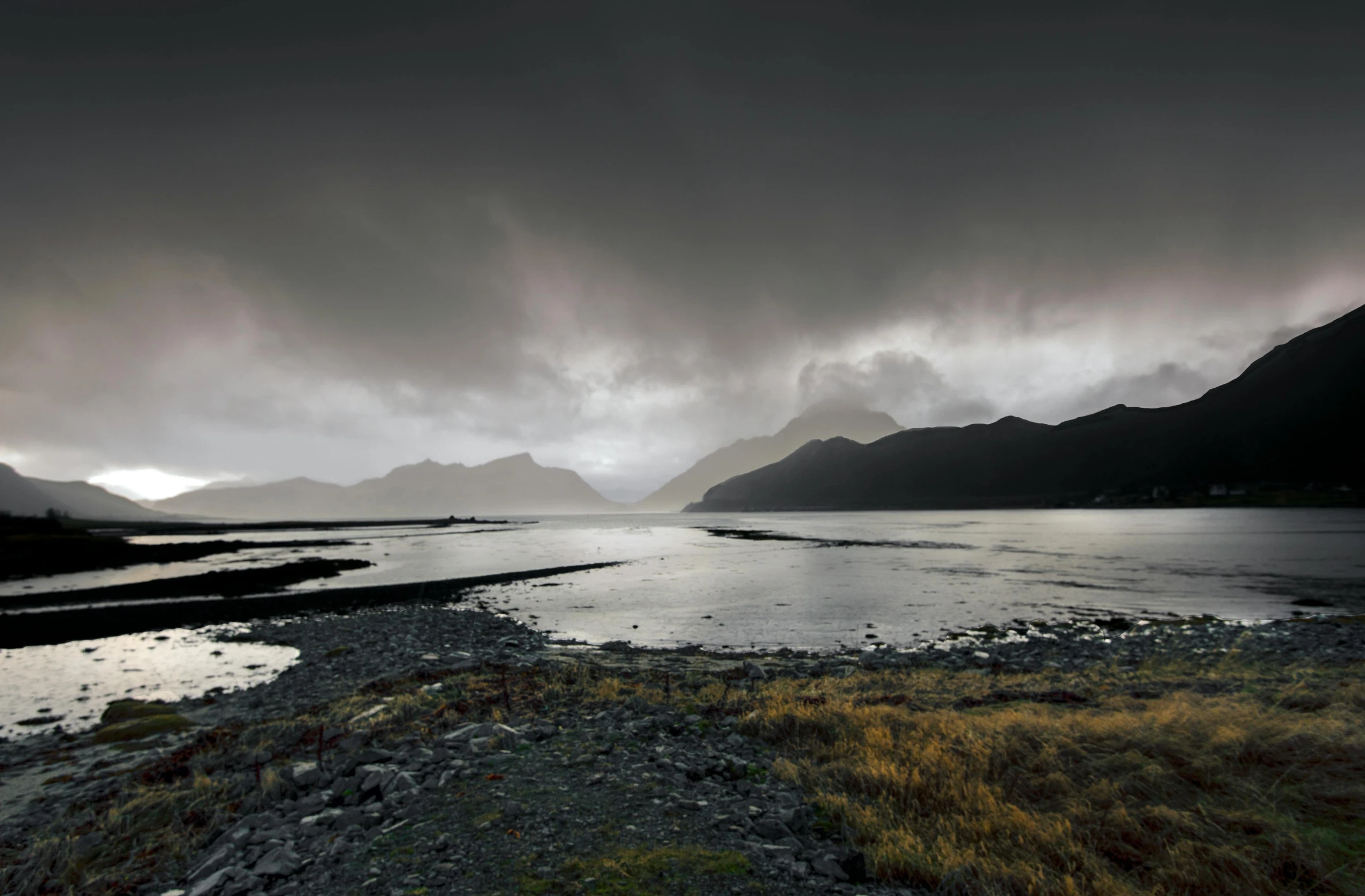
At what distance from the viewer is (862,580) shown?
1860 inches

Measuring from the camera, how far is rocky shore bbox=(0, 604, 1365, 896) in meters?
5.76

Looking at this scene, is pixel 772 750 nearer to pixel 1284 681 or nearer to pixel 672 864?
pixel 672 864

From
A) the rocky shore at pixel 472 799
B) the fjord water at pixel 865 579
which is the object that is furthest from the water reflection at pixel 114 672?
the fjord water at pixel 865 579

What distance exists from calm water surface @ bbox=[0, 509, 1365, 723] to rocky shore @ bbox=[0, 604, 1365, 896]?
843 cm

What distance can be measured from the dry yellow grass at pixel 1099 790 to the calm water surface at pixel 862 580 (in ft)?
47.4

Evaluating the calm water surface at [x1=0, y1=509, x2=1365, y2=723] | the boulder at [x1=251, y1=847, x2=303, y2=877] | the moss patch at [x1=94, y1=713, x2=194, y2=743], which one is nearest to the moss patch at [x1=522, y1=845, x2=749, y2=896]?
the boulder at [x1=251, y1=847, x2=303, y2=877]

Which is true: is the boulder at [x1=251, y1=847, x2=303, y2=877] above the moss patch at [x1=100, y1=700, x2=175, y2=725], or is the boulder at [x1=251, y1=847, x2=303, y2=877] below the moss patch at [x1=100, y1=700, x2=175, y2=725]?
above

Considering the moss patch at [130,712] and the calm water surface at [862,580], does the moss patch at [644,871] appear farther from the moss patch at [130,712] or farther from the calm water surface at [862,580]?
Result: the calm water surface at [862,580]

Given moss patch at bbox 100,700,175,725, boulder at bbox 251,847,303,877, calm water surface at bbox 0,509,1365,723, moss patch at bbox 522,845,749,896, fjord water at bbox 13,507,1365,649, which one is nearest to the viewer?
moss patch at bbox 522,845,749,896

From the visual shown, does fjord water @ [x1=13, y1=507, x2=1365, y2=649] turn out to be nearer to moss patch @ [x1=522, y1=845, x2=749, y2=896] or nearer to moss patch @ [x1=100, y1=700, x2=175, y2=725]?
moss patch @ [x1=100, y1=700, x2=175, y2=725]

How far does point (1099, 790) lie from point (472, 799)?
340 inches

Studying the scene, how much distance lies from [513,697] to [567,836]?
7.63 metres

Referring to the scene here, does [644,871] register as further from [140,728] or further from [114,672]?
[114,672]

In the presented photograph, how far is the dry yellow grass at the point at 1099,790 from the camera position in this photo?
5.79 m
